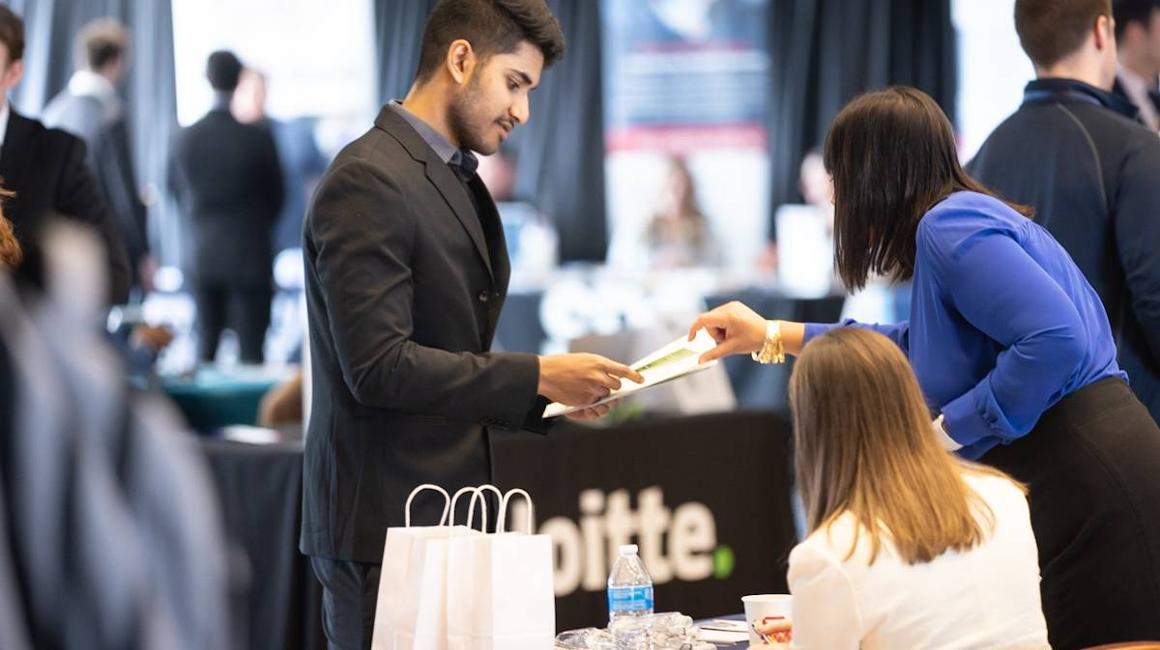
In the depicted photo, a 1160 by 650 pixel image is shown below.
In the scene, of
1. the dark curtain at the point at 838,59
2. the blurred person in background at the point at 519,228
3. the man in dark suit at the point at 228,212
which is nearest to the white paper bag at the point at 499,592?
the man in dark suit at the point at 228,212

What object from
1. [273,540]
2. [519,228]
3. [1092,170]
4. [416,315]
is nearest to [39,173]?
[273,540]

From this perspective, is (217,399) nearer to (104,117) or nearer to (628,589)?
(104,117)

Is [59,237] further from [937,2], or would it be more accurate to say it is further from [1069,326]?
[937,2]

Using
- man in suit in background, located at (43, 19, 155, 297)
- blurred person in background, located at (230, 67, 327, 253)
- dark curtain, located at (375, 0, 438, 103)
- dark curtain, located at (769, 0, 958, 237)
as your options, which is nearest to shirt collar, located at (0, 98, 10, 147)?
man in suit in background, located at (43, 19, 155, 297)

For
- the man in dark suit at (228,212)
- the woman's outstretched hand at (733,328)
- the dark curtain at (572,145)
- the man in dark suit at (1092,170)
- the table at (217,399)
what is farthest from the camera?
the dark curtain at (572,145)

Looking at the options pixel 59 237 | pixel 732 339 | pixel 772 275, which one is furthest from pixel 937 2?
pixel 59 237

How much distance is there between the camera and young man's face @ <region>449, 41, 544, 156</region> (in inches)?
103

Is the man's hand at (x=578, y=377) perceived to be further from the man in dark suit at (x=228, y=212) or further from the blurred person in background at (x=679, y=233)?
the blurred person in background at (x=679, y=233)

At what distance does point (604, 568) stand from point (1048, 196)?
164 centimetres

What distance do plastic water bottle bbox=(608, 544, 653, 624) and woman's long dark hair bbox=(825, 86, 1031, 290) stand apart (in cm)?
59

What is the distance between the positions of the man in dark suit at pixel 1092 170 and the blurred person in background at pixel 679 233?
6526 millimetres

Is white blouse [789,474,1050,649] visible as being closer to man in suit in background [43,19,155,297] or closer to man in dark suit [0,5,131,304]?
man in dark suit [0,5,131,304]

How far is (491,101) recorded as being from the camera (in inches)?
103

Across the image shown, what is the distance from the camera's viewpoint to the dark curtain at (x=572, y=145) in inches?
456
